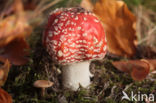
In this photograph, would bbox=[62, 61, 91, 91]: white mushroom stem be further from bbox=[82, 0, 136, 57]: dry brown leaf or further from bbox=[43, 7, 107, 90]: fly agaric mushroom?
bbox=[82, 0, 136, 57]: dry brown leaf

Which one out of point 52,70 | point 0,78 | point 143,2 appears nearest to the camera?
point 0,78

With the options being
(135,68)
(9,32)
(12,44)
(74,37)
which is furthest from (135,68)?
(9,32)

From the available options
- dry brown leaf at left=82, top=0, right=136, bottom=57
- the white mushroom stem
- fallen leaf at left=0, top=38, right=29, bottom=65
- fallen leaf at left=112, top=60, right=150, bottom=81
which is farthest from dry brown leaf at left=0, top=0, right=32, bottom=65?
fallen leaf at left=112, top=60, right=150, bottom=81

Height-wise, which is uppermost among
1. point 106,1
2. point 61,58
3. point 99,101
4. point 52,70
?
point 106,1

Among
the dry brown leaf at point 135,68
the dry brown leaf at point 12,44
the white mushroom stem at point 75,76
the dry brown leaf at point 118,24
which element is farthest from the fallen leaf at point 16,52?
the dry brown leaf at point 135,68

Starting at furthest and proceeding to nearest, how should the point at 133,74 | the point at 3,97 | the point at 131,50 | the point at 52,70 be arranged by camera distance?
the point at 131,50 → the point at 52,70 → the point at 133,74 → the point at 3,97

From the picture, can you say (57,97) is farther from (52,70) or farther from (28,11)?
(28,11)

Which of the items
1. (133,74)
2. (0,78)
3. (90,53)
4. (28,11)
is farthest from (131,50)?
(28,11)
